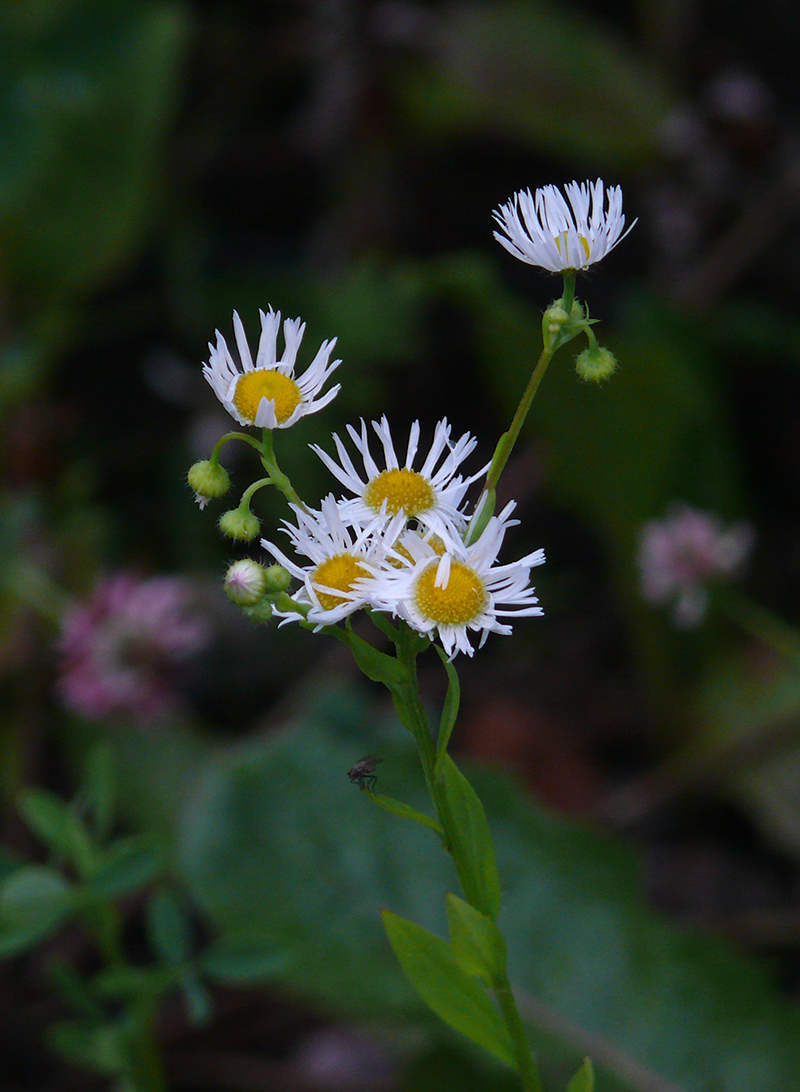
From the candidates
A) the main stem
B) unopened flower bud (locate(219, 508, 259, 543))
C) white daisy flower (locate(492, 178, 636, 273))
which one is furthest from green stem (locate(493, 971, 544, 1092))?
white daisy flower (locate(492, 178, 636, 273))

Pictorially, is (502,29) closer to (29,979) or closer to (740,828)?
(740,828)

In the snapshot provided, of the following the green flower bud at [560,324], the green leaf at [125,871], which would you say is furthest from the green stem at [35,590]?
the green flower bud at [560,324]

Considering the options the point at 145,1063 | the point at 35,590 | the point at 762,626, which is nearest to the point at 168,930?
the point at 145,1063

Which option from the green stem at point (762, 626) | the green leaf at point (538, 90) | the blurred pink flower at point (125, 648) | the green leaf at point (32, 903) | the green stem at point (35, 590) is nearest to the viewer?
the green leaf at point (32, 903)

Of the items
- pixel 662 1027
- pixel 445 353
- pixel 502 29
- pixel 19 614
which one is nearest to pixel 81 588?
pixel 19 614

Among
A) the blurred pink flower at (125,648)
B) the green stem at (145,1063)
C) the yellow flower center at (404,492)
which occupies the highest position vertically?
the blurred pink flower at (125,648)

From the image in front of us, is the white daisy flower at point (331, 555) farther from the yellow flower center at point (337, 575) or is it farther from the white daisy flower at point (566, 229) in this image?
the white daisy flower at point (566, 229)

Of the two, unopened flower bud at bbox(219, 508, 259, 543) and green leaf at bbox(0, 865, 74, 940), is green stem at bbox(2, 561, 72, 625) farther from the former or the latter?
unopened flower bud at bbox(219, 508, 259, 543)
